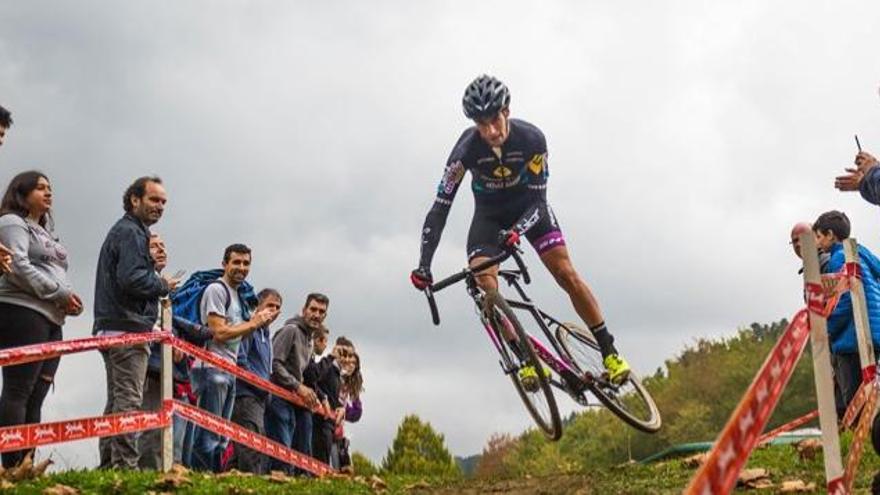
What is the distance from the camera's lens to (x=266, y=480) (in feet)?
32.9

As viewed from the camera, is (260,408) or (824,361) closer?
(824,361)

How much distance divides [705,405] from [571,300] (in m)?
65.0

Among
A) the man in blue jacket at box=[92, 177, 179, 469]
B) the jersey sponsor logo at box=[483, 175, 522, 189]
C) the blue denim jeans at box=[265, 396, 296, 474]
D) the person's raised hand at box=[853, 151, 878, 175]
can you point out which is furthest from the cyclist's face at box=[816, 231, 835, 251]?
the man in blue jacket at box=[92, 177, 179, 469]

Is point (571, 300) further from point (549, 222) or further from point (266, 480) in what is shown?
point (266, 480)

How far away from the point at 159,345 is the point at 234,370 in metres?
0.83

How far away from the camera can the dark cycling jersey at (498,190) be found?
11.0 metres

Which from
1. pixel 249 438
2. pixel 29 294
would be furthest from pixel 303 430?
pixel 29 294

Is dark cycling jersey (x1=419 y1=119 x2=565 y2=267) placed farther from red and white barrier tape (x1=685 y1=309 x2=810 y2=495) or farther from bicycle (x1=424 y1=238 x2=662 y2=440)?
red and white barrier tape (x1=685 y1=309 x2=810 y2=495)

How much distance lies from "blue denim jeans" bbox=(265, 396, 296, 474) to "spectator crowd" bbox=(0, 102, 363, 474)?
13 mm

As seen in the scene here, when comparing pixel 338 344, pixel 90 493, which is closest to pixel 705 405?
pixel 338 344

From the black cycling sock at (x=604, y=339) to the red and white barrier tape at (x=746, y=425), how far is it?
20.9 ft

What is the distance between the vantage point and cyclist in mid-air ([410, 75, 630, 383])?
426 inches

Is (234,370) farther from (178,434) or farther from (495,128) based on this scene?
(495,128)

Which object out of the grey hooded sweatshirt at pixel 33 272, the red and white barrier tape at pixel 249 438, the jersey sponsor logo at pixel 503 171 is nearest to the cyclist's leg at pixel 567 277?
the jersey sponsor logo at pixel 503 171
